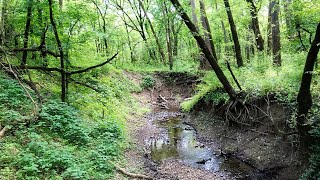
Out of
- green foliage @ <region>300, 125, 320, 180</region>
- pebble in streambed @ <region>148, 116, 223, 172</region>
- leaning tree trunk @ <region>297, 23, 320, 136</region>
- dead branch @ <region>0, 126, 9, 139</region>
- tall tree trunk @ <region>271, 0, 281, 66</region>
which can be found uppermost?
tall tree trunk @ <region>271, 0, 281, 66</region>

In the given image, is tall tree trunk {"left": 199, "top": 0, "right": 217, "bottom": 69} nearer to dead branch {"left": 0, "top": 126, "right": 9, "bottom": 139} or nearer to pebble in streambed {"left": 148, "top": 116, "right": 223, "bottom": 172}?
pebble in streambed {"left": 148, "top": 116, "right": 223, "bottom": 172}

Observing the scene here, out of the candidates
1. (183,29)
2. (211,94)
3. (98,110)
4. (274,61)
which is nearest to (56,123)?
(98,110)

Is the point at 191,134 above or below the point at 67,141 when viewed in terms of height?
below

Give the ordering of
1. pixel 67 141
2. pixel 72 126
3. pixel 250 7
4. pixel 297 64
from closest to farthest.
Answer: pixel 67 141
pixel 72 126
pixel 297 64
pixel 250 7

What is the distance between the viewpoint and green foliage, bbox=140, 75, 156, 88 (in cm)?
2125

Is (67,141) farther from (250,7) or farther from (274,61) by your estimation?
(250,7)

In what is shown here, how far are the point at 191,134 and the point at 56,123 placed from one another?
253 inches

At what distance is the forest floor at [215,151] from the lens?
23.6ft

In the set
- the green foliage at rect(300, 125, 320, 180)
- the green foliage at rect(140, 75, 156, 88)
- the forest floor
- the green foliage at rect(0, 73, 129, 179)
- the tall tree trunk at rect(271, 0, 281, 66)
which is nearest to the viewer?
the green foliage at rect(0, 73, 129, 179)

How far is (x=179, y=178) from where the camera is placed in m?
7.40

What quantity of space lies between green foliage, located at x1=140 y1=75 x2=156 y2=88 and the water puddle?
8.15 m

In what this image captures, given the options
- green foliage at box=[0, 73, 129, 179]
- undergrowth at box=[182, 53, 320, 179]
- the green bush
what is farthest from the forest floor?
the green bush

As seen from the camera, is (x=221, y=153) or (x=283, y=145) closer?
(x=283, y=145)

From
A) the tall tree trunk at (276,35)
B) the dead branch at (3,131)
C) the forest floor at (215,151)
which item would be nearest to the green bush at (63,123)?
the dead branch at (3,131)
